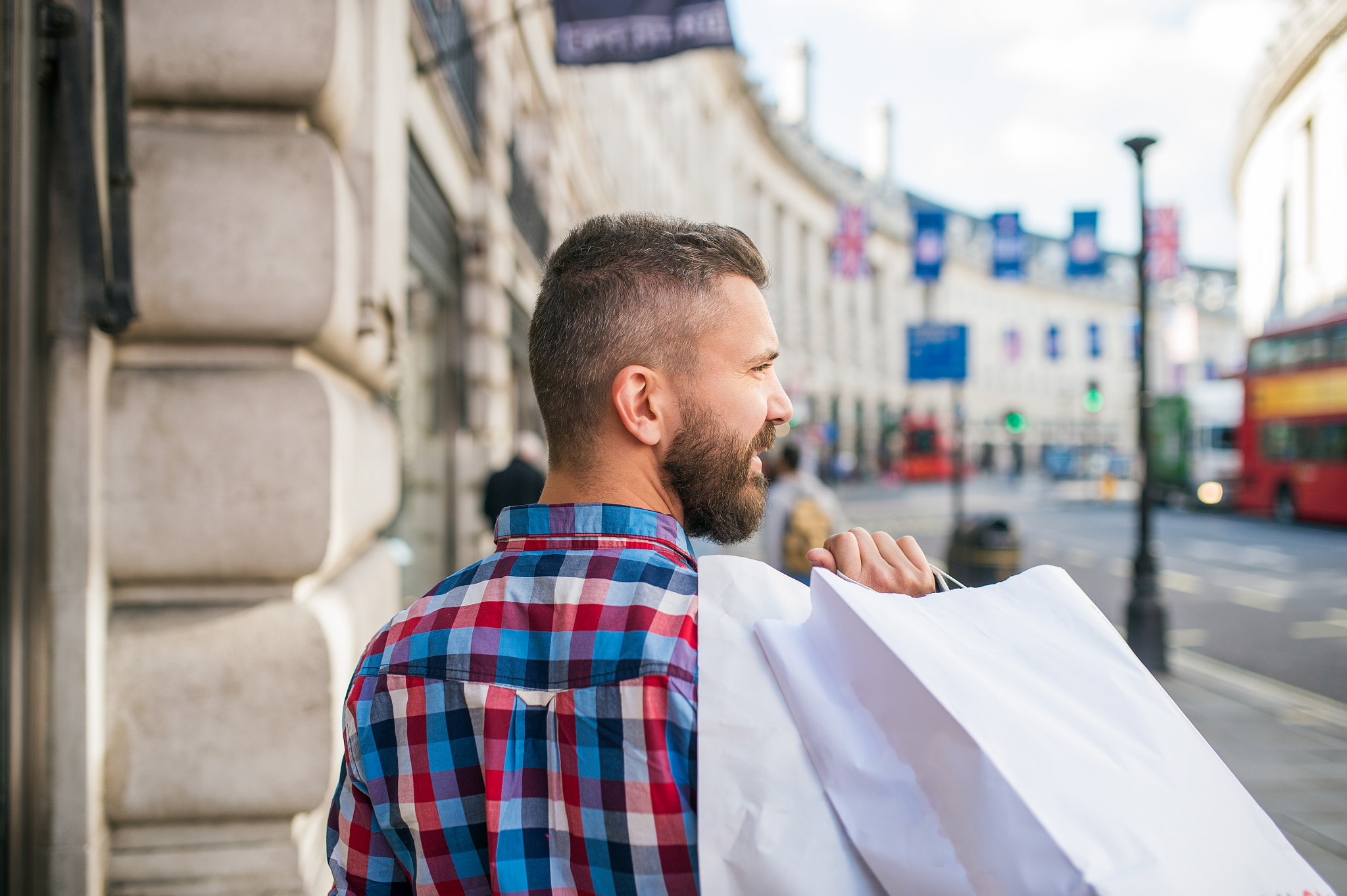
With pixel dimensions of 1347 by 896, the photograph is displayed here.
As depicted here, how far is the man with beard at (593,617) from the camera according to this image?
964mm

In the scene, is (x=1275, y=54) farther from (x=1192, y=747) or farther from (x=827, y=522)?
(x=1192, y=747)

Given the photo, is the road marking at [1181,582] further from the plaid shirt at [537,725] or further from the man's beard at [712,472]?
the plaid shirt at [537,725]

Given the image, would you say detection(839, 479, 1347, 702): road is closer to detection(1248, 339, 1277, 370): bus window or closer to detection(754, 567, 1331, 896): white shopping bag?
detection(1248, 339, 1277, 370): bus window

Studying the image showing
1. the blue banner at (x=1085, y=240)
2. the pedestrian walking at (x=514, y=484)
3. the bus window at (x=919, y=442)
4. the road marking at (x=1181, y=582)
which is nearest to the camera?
the pedestrian walking at (x=514, y=484)

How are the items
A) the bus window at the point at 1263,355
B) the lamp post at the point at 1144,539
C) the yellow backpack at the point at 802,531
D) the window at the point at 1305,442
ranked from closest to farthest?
the yellow backpack at the point at 802,531 → the lamp post at the point at 1144,539 → the window at the point at 1305,442 → the bus window at the point at 1263,355

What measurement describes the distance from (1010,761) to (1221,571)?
14687 mm

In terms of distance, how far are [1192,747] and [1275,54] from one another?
3563 centimetres

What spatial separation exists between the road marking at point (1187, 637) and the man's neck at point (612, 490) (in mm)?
8554

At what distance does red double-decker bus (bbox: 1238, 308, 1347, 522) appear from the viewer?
17859 mm

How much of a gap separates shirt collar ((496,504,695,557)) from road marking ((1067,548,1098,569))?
1435 centimetres

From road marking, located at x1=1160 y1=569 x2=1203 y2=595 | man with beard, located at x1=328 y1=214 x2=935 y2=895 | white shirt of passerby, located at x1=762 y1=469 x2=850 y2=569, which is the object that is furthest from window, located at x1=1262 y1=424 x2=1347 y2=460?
man with beard, located at x1=328 y1=214 x2=935 y2=895

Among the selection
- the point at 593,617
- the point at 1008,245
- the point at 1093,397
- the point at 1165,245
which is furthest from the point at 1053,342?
the point at 593,617

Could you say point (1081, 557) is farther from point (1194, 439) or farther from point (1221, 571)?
point (1194, 439)

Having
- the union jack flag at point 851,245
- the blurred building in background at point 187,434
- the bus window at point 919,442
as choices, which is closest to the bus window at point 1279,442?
the union jack flag at point 851,245
